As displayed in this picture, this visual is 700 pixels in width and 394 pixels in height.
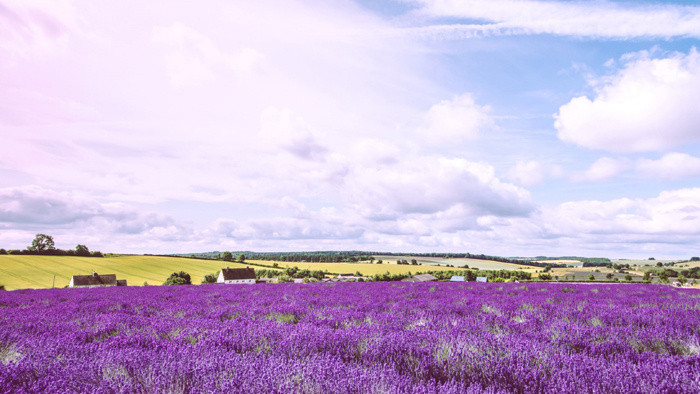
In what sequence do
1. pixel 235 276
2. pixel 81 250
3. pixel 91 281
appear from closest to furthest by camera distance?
pixel 91 281
pixel 235 276
pixel 81 250

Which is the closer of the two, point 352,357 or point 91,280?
point 352,357

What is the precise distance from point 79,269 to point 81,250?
2574 cm

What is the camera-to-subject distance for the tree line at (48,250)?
231 ft

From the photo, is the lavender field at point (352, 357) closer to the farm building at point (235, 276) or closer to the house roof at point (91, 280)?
the house roof at point (91, 280)

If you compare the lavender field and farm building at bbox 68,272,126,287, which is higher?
the lavender field

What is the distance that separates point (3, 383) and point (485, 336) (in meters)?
3.72

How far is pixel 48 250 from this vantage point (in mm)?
73500

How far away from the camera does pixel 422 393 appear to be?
1.93 m

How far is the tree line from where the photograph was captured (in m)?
70.5

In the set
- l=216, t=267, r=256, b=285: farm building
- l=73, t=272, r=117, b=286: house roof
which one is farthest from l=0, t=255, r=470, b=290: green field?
l=216, t=267, r=256, b=285: farm building

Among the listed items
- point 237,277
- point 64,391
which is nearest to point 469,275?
point 237,277

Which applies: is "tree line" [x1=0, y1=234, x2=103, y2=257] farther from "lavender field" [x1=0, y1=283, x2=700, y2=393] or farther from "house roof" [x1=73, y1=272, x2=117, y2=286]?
"lavender field" [x1=0, y1=283, x2=700, y2=393]

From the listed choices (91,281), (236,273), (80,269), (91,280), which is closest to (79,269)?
(80,269)

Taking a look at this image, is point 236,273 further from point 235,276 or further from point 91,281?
point 91,281
